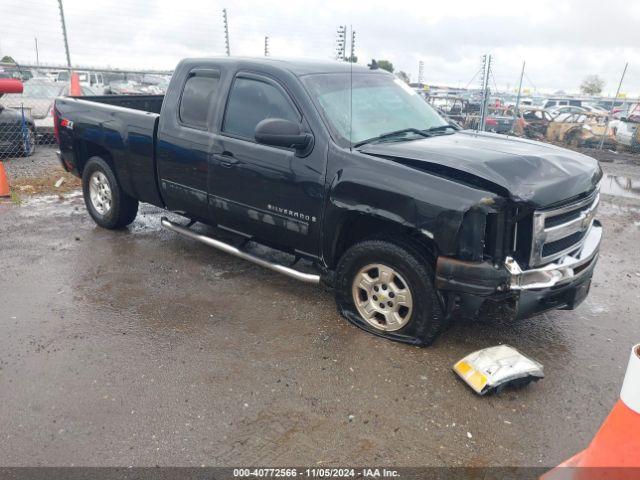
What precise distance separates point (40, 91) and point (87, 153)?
341 inches

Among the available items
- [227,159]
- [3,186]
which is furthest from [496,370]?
[3,186]

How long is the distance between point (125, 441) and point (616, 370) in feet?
10.4

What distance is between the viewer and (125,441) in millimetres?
2789

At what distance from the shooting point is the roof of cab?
4324 millimetres

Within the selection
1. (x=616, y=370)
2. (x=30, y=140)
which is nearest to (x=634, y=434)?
(x=616, y=370)

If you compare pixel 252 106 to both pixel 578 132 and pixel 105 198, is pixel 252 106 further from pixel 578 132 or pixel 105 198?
pixel 578 132

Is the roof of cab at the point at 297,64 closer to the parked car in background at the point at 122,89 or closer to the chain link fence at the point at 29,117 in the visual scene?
the chain link fence at the point at 29,117

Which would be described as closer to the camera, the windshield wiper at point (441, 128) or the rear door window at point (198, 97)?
the windshield wiper at point (441, 128)

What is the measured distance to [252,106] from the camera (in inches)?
173

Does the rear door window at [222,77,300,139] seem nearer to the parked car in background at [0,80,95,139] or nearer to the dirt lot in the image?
the dirt lot

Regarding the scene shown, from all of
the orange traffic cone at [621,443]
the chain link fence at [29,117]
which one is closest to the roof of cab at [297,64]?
the orange traffic cone at [621,443]

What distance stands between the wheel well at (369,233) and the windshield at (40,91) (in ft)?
39.0

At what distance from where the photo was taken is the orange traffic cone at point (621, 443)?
201cm

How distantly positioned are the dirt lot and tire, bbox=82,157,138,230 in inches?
35.9
